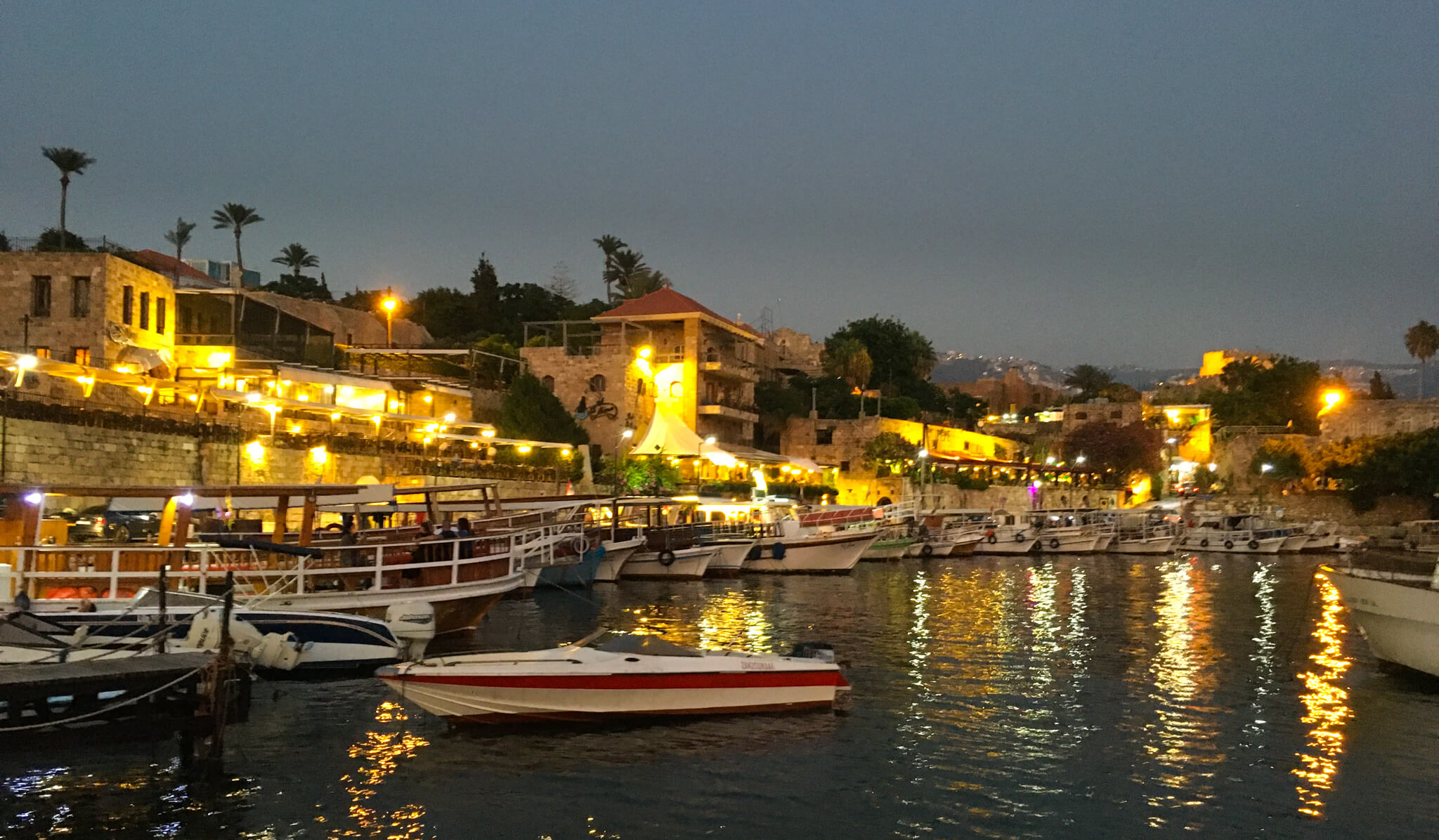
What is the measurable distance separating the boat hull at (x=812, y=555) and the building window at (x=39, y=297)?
26442 mm

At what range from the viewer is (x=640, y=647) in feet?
52.4

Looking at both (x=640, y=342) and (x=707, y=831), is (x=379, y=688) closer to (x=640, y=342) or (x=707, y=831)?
(x=707, y=831)

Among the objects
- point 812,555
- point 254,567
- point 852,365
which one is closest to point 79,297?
point 254,567

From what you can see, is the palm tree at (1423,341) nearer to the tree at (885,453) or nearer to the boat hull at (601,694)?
the tree at (885,453)

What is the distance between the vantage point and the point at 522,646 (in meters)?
22.0

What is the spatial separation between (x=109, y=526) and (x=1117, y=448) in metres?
71.9

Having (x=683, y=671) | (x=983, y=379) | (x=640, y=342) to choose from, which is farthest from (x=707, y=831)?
(x=983, y=379)

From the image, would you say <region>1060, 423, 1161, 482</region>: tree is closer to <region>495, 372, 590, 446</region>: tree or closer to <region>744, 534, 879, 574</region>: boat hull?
<region>495, 372, 590, 446</region>: tree

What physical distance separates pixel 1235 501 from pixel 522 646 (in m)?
65.8

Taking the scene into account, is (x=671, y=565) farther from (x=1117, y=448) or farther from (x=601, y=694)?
(x=1117, y=448)

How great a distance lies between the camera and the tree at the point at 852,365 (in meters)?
82.1

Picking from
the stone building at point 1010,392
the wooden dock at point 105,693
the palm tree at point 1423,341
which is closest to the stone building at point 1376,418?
the palm tree at point 1423,341

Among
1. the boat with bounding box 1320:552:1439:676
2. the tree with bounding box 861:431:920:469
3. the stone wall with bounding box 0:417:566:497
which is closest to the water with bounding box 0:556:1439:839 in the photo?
the boat with bounding box 1320:552:1439:676

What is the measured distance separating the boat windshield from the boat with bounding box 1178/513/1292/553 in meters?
53.9
